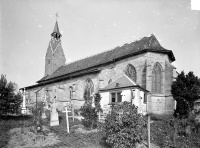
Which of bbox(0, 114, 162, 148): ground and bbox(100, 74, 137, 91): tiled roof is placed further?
bbox(100, 74, 137, 91): tiled roof

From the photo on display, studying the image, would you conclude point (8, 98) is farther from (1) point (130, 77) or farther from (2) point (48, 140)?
(1) point (130, 77)

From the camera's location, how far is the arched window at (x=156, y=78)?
A: 2086cm

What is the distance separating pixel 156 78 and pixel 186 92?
22.2 feet

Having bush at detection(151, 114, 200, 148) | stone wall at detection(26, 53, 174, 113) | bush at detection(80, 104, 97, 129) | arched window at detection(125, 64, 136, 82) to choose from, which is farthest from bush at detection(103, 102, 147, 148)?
arched window at detection(125, 64, 136, 82)

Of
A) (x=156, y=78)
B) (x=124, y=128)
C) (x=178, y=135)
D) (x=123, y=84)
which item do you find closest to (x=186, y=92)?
(x=178, y=135)

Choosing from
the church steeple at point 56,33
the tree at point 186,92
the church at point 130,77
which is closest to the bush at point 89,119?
the church at point 130,77

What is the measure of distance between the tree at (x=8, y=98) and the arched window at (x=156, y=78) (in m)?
15.7

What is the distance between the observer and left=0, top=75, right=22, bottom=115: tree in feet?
48.9

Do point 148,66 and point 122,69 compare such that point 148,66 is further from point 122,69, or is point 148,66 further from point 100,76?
point 100,76

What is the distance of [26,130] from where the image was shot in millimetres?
11922

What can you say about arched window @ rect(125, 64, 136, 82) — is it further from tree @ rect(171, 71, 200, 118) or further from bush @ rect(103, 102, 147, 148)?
bush @ rect(103, 102, 147, 148)

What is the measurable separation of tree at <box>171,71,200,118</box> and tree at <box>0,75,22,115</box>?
49.1ft

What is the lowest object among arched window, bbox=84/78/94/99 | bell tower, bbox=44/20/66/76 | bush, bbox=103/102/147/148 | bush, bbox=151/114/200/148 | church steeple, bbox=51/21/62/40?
bush, bbox=151/114/200/148

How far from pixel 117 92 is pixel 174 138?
28.5 feet
